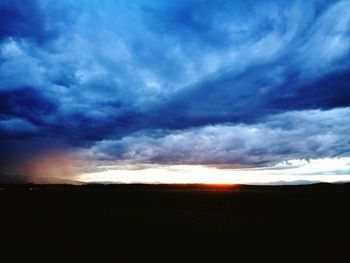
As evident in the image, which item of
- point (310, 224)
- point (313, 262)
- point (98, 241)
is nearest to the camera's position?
point (313, 262)

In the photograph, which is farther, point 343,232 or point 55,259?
point 343,232

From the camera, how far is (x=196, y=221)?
41.9m

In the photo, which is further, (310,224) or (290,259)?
(310,224)

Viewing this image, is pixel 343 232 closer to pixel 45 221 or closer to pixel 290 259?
pixel 290 259

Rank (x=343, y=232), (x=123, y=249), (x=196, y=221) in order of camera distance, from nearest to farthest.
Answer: (x=123, y=249)
(x=343, y=232)
(x=196, y=221)

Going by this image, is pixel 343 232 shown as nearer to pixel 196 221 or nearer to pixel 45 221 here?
pixel 196 221

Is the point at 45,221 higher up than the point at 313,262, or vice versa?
the point at 45,221

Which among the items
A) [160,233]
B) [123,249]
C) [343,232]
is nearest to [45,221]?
[160,233]

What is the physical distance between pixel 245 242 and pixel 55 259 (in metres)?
15.1

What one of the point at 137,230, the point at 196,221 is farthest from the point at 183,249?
the point at 196,221

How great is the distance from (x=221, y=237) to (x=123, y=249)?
955 centimetres

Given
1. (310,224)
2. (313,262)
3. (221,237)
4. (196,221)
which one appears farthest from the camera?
(196,221)

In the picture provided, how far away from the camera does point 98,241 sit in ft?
92.7

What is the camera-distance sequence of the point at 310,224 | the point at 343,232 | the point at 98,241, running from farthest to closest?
the point at 310,224 < the point at 343,232 < the point at 98,241
